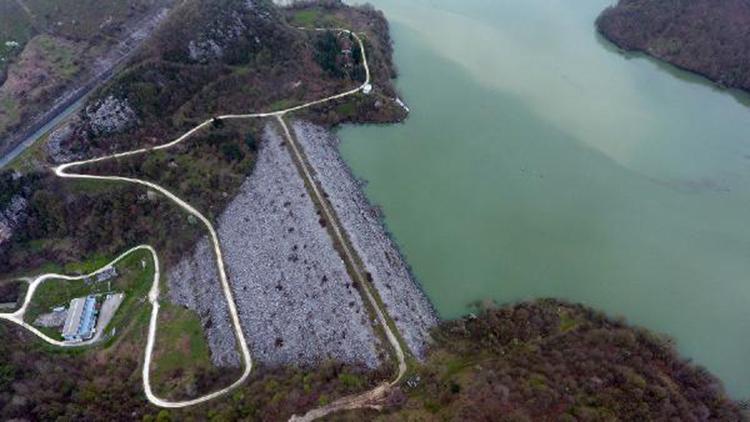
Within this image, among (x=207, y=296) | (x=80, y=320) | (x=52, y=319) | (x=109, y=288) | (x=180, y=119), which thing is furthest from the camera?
(x=180, y=119)

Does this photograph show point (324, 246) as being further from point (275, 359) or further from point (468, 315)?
point (468, 315)

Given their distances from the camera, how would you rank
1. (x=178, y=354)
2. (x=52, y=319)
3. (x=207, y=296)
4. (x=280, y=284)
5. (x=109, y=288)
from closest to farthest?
1. (x=178, y=354)
2. (x=52, y=319)
3. (x=280, y=284)
4. (x=207, y=296)
5. (x=109, y=288)

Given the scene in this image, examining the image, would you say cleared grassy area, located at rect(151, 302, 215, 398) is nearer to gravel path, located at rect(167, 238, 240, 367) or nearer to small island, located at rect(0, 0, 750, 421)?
small island, located at rect(0, 0, 750, 421)

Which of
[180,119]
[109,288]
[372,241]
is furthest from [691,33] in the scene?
[109,288]

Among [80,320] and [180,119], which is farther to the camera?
[180,119]

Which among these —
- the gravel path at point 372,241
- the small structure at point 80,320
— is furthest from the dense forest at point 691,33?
the small structure at point 80,320

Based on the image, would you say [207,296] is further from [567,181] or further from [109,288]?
[567,181]
